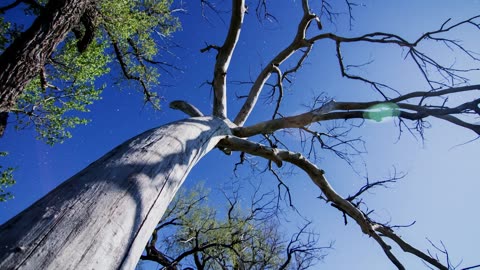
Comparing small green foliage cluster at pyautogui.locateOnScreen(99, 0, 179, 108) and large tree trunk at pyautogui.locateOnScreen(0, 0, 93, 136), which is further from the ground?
small green foliage cluster at pyautogui.locateOnScreen(99, 0, 179, 108)

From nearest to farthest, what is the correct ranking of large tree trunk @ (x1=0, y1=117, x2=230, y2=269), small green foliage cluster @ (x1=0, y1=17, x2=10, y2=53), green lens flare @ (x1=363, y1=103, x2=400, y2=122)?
large tree trunk @ (x1=0, y1=117, x2=230, y2=269), green lens flare @ (x1=363, y1=103, x2=400, y2=122), small green foliage cluster @ (x1=0, y1=17, x2=10, y2=53)

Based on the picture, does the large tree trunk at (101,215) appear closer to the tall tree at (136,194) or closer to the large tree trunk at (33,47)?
the tall tree at (136,194)

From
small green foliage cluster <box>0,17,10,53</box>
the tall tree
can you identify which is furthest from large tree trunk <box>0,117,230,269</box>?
small green foliage cluster <box>0,17,10,53</box>

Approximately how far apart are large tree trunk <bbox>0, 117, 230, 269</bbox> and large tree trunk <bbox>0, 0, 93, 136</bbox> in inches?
92.3

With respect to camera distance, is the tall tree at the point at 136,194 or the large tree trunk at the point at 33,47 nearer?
the tall tree at the point at 136,194

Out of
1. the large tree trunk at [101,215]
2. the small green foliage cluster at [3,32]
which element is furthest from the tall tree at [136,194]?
the small green foliage cluster at [3,32]

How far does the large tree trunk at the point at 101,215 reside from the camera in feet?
3.03

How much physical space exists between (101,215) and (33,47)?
3.06 metres

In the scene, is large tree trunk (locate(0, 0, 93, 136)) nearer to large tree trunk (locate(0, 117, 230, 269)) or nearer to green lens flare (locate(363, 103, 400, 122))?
large tree trunk (locate(0, 117, 230, 269))

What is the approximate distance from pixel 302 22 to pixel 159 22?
13.1 feet

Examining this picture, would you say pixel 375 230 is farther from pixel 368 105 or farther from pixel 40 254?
pixel 40 254

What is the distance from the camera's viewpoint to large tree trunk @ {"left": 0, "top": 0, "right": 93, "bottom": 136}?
127 inches

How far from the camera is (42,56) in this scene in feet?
11.3

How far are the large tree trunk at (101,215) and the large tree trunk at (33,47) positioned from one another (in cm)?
234
